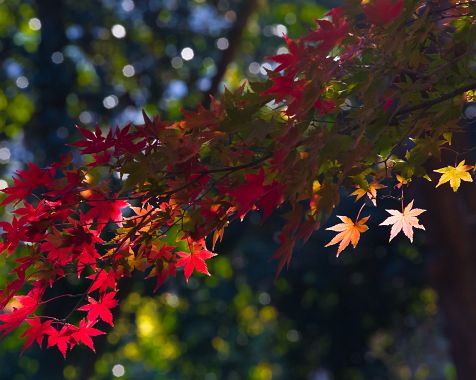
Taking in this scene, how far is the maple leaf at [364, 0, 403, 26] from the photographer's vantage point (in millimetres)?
2213

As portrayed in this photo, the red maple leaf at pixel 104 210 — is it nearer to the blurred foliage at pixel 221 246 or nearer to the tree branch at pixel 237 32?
the blurred foliage at pixel 221 246

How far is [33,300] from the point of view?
2783 mm

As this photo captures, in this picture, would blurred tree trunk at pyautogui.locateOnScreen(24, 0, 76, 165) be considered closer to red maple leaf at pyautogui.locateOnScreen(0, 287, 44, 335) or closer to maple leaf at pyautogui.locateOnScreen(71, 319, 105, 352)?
maple leaf at pyautogui.locateOnScreen(71, 319, 105, 352)

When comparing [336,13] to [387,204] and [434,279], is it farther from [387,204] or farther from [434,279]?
[387,204]

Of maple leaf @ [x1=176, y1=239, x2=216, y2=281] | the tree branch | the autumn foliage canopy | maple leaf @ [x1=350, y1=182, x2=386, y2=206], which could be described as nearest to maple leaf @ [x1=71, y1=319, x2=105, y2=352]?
the autumn foliage canopy

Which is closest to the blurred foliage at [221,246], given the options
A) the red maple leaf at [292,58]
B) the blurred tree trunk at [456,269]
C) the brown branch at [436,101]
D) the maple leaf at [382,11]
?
the blurred tree trunk at [456,269]

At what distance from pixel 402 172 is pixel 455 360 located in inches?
272

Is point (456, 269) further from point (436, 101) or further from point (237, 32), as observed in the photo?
point (436, 101)

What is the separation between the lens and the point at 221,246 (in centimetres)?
1296

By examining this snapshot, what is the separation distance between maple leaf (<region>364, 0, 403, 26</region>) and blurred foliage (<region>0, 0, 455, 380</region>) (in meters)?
9.39

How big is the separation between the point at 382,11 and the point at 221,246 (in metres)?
10.8

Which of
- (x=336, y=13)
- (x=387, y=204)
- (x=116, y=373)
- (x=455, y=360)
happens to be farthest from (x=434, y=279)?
(x=116, y=373)

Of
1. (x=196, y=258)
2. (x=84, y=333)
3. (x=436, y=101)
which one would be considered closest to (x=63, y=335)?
(x=84, y=333)

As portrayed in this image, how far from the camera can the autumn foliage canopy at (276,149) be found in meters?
2.36
